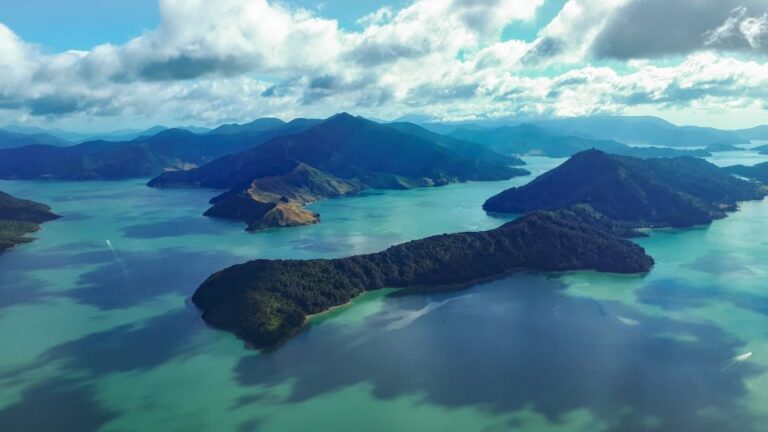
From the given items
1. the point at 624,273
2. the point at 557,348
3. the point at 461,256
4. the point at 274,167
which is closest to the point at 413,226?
the point at 461,256

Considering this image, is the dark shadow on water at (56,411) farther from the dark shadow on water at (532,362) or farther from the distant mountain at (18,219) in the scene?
the distant mountain at (18,219)

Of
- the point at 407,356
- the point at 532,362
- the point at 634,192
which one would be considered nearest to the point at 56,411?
the point at 407,356

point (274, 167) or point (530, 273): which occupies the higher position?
point (274, 167)

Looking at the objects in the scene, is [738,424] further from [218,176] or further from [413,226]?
[218,176]

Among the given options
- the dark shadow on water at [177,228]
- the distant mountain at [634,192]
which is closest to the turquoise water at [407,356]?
the dark shadow on water at [177,228]

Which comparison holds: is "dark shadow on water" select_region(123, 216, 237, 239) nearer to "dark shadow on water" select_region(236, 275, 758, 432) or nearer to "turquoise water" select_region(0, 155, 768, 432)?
"turquoise water" select_region(0, 155, 768, 432)

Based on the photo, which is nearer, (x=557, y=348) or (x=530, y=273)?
(x=557, y=348)

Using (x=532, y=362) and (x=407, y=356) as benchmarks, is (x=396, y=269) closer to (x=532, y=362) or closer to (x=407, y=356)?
(x=407, y=356)

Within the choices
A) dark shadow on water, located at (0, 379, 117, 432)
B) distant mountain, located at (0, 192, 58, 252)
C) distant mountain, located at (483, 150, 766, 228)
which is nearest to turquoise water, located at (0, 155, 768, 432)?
dark shadow on water, located at (0, 379, 117, 432)
